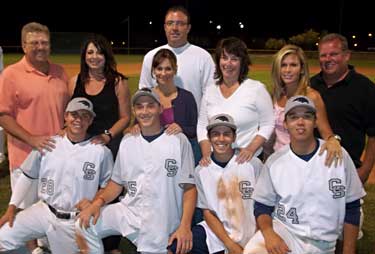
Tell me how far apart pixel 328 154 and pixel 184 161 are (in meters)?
1.24

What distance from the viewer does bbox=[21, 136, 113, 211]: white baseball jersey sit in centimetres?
461

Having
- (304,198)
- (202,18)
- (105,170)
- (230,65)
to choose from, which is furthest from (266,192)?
(202,18)

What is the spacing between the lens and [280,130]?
4809mm

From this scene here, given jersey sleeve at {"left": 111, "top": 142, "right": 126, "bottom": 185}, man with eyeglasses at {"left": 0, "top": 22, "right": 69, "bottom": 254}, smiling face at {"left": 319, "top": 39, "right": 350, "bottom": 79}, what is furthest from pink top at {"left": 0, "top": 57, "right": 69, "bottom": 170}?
smiling face at {"left": 319, "top": 39, "right": 350, "bottom": 79}

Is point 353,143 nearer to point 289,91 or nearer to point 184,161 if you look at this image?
point 289,91

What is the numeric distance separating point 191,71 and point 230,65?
3.39 feet

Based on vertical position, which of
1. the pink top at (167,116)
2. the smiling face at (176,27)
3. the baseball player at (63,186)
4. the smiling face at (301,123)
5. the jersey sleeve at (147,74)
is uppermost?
the smiling face at (176,27)

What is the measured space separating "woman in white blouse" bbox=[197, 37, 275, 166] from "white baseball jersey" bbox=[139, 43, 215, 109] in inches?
31.6

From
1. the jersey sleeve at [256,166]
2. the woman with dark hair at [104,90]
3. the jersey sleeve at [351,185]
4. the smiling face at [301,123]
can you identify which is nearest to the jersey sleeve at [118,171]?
the woman with dark hair at [104,90]

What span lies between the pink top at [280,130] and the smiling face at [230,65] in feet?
1.66

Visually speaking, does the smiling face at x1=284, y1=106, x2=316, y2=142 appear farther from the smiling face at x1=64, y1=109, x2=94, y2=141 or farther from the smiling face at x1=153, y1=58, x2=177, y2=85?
the smiling face at x1=64, y1=109, x2=94, y2=141

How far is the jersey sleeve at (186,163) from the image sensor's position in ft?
14.6

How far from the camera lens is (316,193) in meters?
3.88

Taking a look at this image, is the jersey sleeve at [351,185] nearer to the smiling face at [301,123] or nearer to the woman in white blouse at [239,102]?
the smiling face at [301,123]
